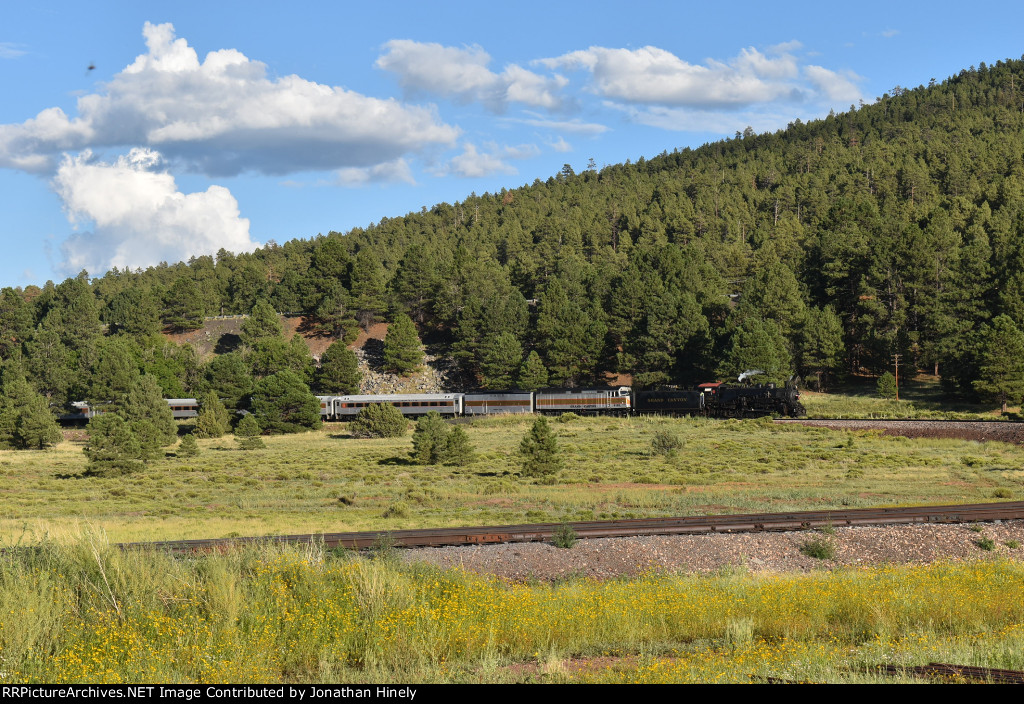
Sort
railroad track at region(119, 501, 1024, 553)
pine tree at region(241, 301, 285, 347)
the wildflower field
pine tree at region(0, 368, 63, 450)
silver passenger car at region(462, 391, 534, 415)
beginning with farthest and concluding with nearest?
pine tree at region(241, 301, 285, 347) < silver passenger car at region(462, 391, 534, 415) < pine tree at region(0, 368, 63, 450) < railroad track at region(119, 501, 1024, 553) < the wildflower field

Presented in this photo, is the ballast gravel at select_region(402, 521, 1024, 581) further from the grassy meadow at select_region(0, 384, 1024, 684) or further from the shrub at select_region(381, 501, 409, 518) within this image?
the shrub at select_region(381, 501, 409, 518)

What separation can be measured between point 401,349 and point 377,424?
34266 millimetres

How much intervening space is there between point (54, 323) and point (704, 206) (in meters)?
123

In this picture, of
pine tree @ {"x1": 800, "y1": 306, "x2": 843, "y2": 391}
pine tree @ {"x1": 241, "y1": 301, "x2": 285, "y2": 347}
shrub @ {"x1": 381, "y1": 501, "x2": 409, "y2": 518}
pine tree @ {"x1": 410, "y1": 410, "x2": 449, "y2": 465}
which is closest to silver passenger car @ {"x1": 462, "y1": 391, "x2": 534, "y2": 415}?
pine tree @ {"x1": 800, "y1": 306, "x2": 843, "y2": 391}

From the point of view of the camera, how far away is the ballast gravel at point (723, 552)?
19.9 metres

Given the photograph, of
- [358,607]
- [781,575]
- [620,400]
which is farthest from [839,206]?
[358,607]

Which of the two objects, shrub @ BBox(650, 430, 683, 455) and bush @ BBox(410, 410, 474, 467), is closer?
bush @ BBox(410, 410, 474, 467)

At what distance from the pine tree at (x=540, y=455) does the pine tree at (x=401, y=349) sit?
214 ft

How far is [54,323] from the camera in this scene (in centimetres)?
11350

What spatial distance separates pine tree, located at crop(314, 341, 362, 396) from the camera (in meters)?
97.3

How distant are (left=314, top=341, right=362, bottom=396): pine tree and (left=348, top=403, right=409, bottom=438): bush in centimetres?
2238

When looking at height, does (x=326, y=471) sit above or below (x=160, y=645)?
below

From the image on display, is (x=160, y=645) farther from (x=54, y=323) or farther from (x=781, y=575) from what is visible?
(x=54, y=323)

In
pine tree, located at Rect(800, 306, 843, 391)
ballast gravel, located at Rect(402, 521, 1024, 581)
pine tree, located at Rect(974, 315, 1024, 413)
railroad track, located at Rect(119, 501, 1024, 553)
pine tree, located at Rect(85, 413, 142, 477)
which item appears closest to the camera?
ballast gravel, located at Rect(402, 521, 1024, 581)
